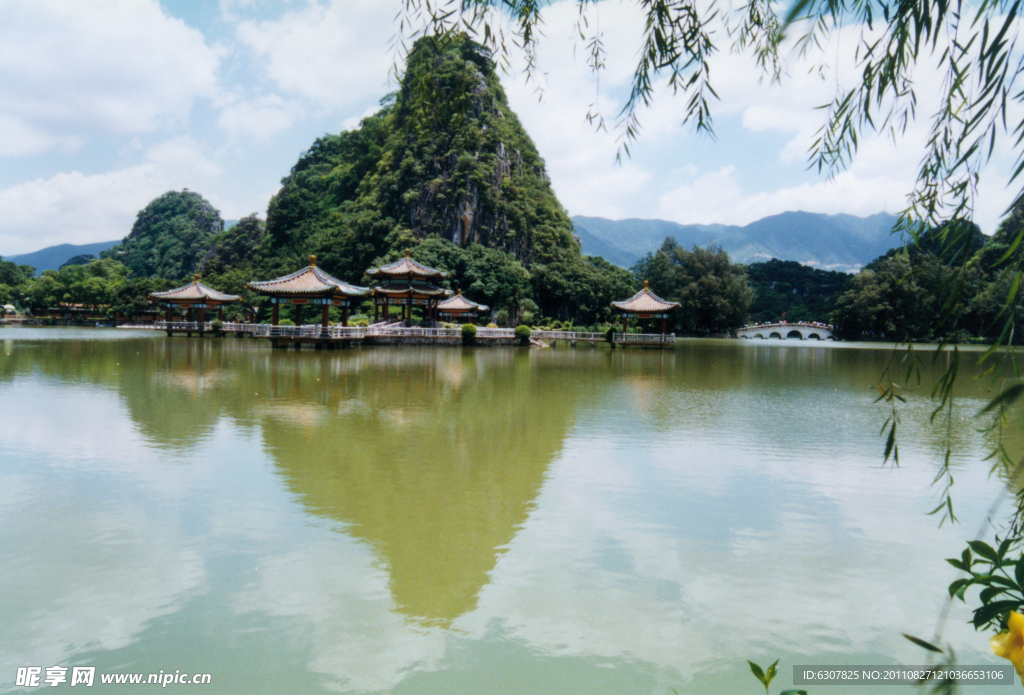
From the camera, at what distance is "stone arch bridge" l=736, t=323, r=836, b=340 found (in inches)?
2172

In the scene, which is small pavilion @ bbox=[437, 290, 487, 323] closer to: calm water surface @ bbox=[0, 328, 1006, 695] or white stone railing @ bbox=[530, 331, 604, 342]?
white stone railing @ bbox=[530, 331, 604, 342]

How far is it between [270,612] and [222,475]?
2.79 meters

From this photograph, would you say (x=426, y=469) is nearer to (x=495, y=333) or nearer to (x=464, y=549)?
(x=464, y=549)

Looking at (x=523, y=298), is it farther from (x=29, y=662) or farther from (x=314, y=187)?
(x=29, y=662)

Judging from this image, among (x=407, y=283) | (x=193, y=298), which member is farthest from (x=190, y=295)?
(x=407, y=283)

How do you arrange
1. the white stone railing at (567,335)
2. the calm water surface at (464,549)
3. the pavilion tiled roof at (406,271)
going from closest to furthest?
the calm water surface at (464,549)
the pavilion tiled roof at (406,271)
the white stone railing at (567,335)

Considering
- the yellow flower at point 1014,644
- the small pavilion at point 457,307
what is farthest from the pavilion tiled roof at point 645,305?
the yellow flower at point 1014,644

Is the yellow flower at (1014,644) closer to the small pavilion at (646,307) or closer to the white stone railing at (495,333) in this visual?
the white stone railing at (495,333)

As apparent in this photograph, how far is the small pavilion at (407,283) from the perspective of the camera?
31.3 m

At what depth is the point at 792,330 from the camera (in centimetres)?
5691

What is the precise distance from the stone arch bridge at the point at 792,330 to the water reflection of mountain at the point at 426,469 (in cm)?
4967

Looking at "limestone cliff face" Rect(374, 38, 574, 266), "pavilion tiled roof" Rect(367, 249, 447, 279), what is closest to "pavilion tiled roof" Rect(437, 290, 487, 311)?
"pavilion tiled roof" Rect(367, 249, 447, 279)

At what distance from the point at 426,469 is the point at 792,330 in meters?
57.3

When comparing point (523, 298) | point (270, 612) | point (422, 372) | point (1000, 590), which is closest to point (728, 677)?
point (1000, 590)
